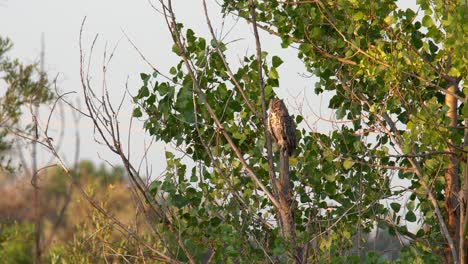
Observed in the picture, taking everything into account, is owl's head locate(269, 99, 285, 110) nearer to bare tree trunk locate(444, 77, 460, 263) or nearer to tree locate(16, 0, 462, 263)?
tree locate(16, 0, 462, 263)

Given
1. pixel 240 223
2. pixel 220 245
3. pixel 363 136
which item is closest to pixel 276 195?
pixel 240 223

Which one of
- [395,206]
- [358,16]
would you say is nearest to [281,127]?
[358,16]

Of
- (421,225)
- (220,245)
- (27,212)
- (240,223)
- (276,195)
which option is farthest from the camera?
(421,225)

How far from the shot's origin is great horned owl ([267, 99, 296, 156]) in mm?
5445

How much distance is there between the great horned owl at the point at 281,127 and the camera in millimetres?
5445

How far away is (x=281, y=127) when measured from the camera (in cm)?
545

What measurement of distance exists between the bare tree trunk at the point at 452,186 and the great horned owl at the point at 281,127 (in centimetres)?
232

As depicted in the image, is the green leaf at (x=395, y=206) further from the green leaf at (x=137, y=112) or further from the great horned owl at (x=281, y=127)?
the green leaf at (x=137, y=112)

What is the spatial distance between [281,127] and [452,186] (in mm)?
2632

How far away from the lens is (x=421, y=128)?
656 cm

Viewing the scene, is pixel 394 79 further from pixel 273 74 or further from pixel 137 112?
pixel 137 112

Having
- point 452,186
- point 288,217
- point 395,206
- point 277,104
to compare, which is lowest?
point 288,217

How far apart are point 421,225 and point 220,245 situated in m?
2.35

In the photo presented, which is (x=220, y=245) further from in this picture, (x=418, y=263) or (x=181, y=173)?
(x=418, y=263)
